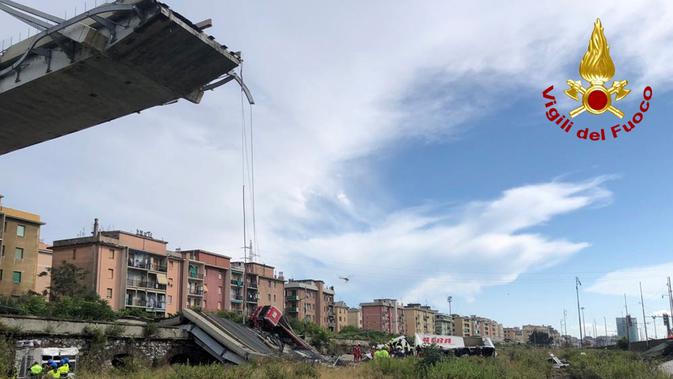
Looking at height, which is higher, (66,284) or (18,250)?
(18,250)

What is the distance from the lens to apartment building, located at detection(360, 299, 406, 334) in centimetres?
14425

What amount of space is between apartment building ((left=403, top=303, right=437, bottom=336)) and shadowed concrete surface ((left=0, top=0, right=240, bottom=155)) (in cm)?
13225

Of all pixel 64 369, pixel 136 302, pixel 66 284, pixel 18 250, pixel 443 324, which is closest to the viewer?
pixel 64 369

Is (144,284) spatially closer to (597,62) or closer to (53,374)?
(53,374)

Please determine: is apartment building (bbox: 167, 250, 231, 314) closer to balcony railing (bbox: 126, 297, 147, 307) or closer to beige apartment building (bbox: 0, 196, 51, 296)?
balcony railing (bbox: 126, 297, 147, 307)

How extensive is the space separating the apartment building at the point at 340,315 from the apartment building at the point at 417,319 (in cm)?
2508

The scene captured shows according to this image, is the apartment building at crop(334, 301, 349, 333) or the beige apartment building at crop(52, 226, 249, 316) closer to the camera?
the beige apartment building at crop(52, 226, 249, 316)

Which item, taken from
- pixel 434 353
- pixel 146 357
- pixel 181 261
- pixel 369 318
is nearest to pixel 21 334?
pixel 146 357

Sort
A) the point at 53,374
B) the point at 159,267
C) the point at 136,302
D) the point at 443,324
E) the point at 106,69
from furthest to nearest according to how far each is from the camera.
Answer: the point at 443,324, the point at 159,267, the point at 136,302, the point at 106,69, the point at 53,374

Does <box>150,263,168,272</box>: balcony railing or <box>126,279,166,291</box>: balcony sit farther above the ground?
<box>150,263,168,272</box>: balcony railing

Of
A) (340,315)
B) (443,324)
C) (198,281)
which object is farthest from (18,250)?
(443,324)

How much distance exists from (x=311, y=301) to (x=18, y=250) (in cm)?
6483

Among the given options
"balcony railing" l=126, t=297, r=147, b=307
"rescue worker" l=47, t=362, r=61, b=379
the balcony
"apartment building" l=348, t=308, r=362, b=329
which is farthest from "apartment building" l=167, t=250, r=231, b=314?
"rescue worker" l=47, t=362, r=61, b=379

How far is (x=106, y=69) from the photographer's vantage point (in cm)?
2438
